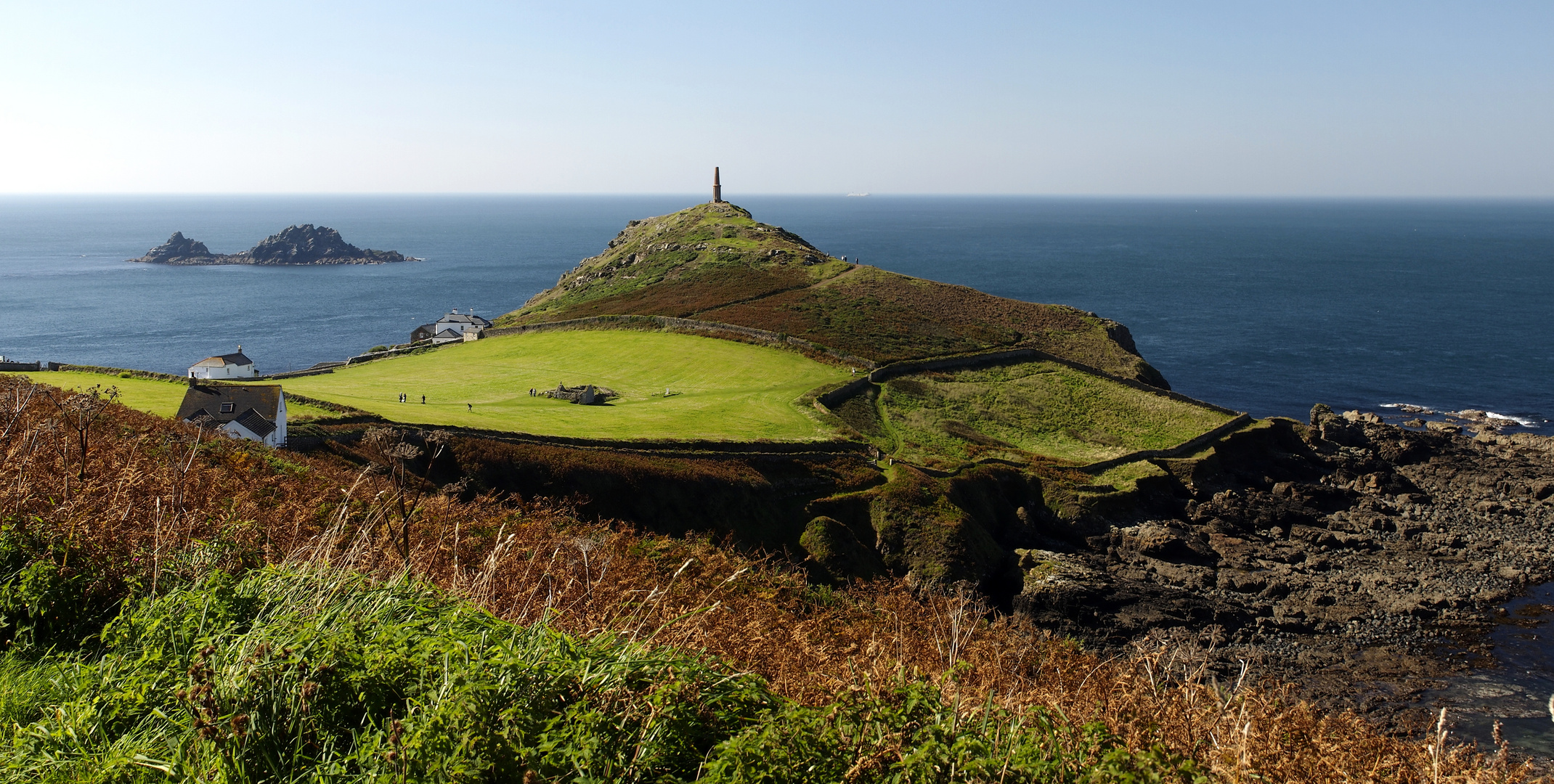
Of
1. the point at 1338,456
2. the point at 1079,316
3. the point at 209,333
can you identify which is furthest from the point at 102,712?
the point at 209,333

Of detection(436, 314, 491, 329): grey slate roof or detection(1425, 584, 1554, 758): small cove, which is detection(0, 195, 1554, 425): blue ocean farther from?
detection(1425, 584, 1554, 758): small cove

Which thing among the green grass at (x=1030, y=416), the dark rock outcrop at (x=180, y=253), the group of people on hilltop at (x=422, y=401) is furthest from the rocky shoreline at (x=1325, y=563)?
the dark rock outcrop at (x=180, y=253)

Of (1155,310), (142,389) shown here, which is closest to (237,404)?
(142,389)

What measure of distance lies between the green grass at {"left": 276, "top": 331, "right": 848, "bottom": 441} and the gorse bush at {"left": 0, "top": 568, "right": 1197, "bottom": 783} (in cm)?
3204

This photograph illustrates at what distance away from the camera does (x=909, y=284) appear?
80.5 m

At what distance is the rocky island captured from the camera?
6998 inches

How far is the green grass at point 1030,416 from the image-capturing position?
48125 mm

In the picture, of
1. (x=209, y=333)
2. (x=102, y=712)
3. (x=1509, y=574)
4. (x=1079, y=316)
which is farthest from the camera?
(x=209, y=333)

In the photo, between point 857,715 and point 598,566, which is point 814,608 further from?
point 857,715

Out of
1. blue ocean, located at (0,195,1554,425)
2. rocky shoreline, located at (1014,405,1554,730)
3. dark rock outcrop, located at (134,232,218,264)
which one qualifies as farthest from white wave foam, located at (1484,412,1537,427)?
dark rock outcrop, located at (134,232,218,264)

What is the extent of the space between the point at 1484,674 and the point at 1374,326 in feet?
300

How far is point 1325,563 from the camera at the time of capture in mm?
37344

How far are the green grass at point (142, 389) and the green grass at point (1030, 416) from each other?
27575mm

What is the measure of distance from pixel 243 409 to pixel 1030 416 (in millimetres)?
41268
